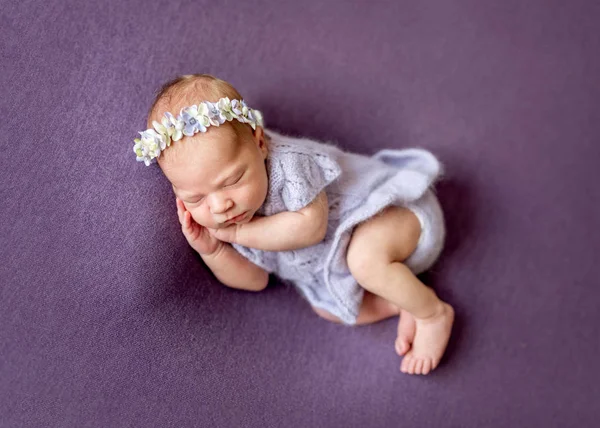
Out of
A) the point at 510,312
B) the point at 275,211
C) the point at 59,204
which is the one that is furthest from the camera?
the point at 510,312

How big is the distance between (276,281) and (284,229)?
0.82ft

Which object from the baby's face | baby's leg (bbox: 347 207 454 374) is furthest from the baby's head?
baby's leg (bbox: 347 207 454 374)

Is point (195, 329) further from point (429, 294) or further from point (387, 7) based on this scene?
point (387, 7)

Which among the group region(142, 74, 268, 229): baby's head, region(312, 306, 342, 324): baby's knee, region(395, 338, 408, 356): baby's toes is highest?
region(142, 74, 268, 229): baby's head

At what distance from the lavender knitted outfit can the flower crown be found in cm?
16

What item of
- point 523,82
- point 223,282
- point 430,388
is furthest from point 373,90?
point 430,388

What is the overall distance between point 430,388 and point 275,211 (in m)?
0.51

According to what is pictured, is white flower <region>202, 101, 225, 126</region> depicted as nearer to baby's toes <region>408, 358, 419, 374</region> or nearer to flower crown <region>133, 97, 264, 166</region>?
flower crown <region>133, 97, 264, 166</region>

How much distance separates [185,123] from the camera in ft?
3.27

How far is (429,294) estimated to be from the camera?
128 cm

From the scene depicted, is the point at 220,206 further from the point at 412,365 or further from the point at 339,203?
the point at 412,365

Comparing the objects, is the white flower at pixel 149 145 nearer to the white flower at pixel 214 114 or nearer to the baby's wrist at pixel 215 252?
the white flower at pixel 214 114

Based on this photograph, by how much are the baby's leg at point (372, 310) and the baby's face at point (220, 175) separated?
345mm

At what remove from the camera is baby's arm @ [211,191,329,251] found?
115cm
